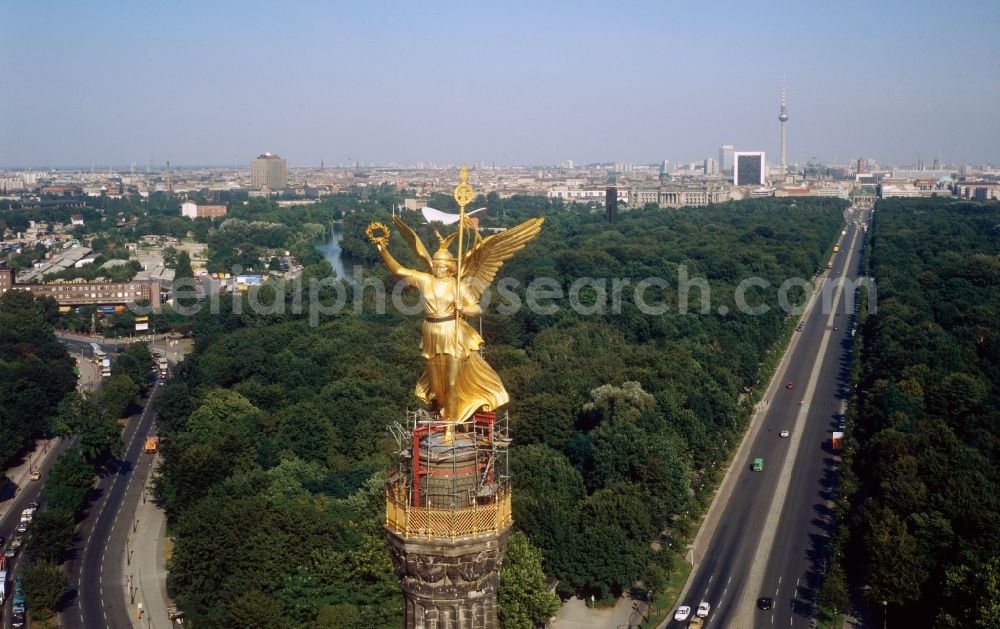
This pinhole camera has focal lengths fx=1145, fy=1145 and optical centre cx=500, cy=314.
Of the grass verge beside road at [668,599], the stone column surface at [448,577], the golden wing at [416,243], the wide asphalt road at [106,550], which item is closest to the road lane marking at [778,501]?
the grass verge beside road at [668,599]

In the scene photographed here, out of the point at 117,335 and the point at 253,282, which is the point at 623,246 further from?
the point at 117,335

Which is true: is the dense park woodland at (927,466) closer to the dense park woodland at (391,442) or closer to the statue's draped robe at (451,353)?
the dense park woodland at (391,442)

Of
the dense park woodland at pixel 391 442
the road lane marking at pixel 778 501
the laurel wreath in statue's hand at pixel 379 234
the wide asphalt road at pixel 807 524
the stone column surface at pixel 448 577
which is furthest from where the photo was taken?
the road lane marking at pixel 778 501

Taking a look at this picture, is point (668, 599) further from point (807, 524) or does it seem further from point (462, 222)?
point (462, 222)

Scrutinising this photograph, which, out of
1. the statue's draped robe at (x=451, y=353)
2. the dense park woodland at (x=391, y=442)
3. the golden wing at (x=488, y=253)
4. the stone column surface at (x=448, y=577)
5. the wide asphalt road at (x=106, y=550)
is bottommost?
the wide asphalt road at (x=106, y=550)

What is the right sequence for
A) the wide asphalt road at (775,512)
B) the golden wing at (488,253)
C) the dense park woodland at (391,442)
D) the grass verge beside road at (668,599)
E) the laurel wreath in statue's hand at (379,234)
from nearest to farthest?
the golden wing at (488,253) < the laurel wreath in statue's hand at (379,234) < the dense park woodland at (391,442) < the grass verge beside road at (668,599) < the wide asphalt road at (775,512)

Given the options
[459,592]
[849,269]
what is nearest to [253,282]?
[849,269]

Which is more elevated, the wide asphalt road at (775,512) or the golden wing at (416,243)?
the golden wing at (416,243)

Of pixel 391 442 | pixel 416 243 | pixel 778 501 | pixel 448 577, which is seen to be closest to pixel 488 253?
pixel 416 243
